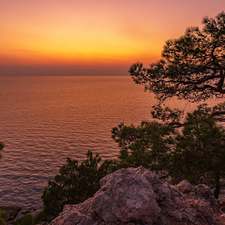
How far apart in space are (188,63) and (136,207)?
944cm

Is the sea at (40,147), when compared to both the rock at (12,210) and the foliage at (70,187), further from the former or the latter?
the foliage at (70,187)

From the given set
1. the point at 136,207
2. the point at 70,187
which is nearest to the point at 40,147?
the point at 70,187

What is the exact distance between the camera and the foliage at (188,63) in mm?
9927

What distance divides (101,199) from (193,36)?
1021cm

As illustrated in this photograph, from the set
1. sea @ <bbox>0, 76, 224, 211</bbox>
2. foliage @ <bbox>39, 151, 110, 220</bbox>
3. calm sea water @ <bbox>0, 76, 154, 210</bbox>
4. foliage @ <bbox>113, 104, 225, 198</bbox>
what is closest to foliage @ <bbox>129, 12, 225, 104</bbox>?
sea @ <bbox>0, 76, 224, 211</bbox>

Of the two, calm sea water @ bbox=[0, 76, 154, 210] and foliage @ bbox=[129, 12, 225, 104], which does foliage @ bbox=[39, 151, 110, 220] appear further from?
calm sea water @ bbox=[0, 76, 154, 210]

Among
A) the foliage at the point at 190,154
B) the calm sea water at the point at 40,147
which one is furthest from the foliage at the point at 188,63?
the calm sea water at the point at 40,147

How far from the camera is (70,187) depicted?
40.0 ft

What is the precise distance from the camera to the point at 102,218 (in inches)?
201

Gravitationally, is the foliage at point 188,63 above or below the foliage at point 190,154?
above

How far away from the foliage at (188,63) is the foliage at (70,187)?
729 cm

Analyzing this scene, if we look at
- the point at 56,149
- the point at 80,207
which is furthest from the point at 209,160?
the point at 56,149

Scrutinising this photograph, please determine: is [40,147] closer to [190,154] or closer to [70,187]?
[70,187]

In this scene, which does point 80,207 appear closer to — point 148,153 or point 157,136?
point 148,153
